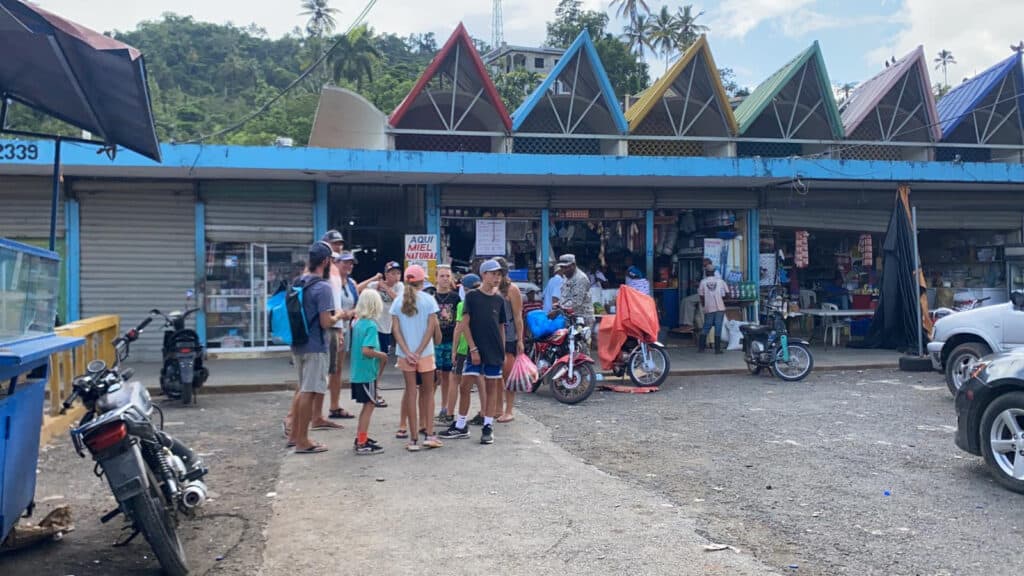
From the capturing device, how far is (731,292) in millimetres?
16422

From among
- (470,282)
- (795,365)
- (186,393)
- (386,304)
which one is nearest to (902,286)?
(795,365)

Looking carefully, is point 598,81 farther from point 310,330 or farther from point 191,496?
point 191,496

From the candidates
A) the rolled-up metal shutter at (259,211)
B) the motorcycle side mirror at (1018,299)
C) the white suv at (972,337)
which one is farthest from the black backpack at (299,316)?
the rolled-up metal shutter at (259,211)

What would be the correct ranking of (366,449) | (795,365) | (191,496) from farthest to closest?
(795,365) < (366,449) < (191,496)

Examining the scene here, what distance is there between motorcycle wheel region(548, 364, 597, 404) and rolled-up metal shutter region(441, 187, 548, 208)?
6419mm

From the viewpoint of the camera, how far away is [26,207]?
46.4 feet

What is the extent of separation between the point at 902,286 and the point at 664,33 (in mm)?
47639

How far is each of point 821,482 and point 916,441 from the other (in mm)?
2098

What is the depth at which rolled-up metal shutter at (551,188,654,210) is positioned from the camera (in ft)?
53.1

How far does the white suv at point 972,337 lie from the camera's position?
10.1m

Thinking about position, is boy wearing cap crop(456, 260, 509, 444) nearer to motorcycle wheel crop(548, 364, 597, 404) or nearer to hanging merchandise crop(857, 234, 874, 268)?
motorcycle wheel crop(548, 364, 597, 404)

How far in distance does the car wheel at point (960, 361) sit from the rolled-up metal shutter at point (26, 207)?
561 inches

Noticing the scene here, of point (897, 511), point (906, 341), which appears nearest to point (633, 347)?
point (897, 511)

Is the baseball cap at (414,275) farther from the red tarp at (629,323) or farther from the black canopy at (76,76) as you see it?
the red tarp at (629,323)
